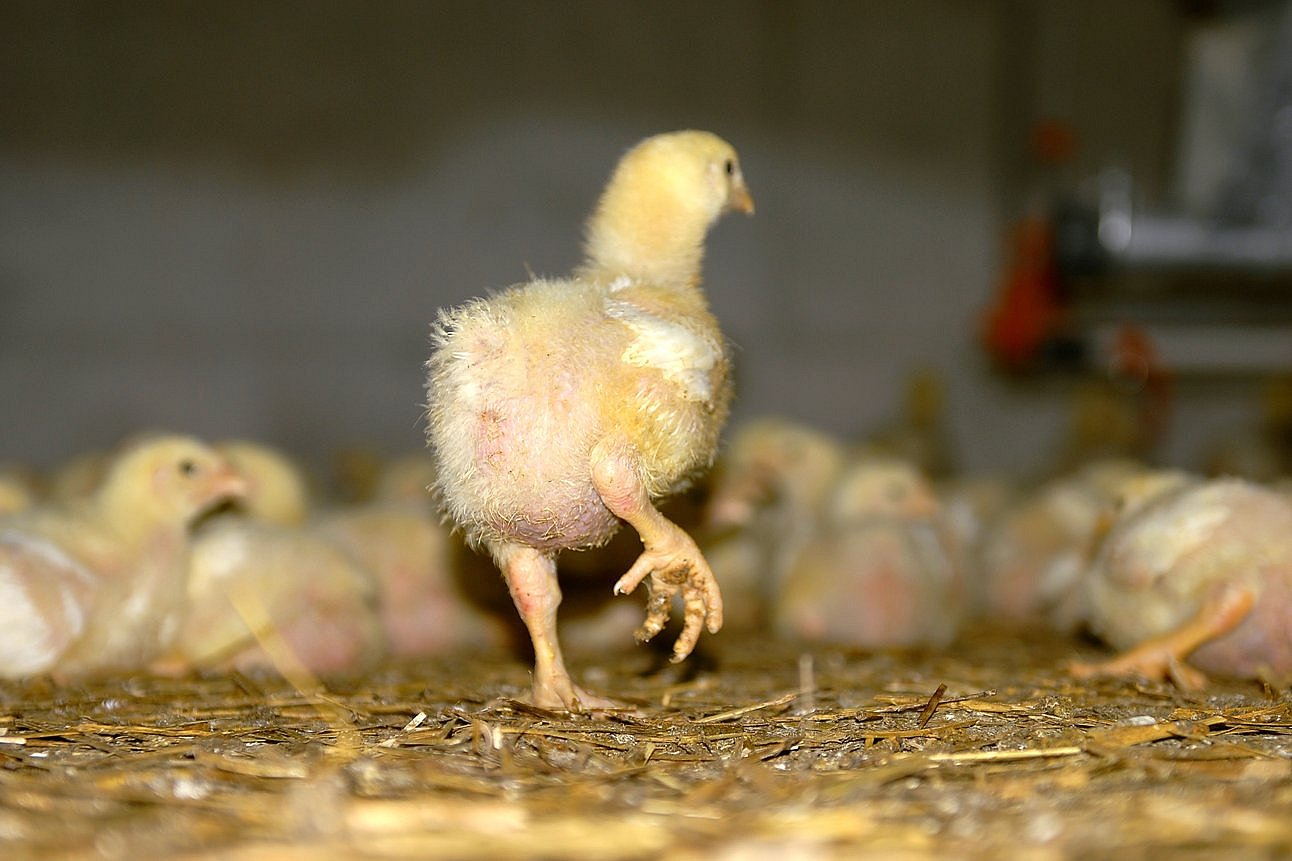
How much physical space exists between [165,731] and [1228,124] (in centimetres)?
733

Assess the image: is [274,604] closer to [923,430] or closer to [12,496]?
[12,496]

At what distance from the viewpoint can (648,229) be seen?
3049 mm

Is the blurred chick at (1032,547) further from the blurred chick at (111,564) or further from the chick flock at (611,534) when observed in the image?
the blurred chick at (111,564)

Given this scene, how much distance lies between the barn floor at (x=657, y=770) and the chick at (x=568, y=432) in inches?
11.4

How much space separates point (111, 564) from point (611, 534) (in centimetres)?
169

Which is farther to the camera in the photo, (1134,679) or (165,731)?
(1134,679)

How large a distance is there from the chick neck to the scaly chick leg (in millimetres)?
1481

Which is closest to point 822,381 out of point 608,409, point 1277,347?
point 1277,347

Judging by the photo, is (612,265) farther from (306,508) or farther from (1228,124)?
(1228,124)

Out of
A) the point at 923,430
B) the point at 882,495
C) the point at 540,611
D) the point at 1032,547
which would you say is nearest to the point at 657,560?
the point at 540,611

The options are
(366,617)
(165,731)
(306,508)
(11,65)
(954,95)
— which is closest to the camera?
(165,731)

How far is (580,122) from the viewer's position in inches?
292

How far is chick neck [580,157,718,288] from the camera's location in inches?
120

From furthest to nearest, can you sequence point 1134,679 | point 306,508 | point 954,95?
1. point 954,95
2. point 306,508
3. point 1134,679
